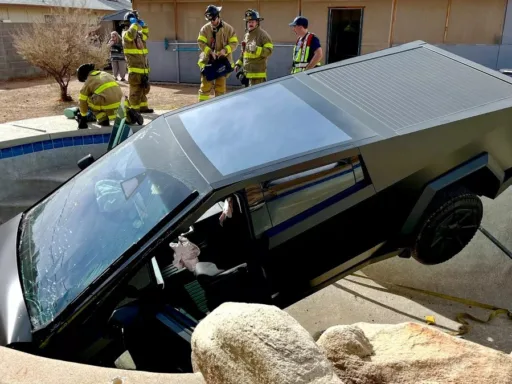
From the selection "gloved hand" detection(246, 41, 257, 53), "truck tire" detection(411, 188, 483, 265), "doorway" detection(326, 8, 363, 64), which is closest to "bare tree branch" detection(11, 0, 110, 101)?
"gloved hand" detection(246, 41, 257, 53)

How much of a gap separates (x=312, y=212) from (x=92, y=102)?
17.0ft

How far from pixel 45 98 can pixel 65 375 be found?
11143 mm

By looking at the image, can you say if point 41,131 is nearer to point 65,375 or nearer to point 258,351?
point 65,375

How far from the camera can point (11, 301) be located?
212cm

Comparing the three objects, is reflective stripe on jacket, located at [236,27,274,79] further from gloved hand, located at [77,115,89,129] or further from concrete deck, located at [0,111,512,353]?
concrete deck, located at [0,111,512,353]

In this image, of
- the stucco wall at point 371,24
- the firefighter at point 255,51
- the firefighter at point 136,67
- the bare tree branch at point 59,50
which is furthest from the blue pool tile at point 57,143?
the stucco wall at point 371,24

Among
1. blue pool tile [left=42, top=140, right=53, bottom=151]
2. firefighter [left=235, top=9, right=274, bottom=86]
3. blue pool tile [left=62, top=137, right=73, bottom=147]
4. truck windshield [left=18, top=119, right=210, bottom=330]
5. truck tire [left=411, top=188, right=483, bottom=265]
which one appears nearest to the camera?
truck windshield [left=18, top=119, right=210, bottom=330]

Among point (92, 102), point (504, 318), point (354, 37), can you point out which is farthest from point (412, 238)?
point (354, 37)

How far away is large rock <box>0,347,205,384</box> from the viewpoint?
1.43 meters

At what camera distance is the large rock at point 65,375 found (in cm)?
143

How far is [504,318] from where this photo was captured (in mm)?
3041

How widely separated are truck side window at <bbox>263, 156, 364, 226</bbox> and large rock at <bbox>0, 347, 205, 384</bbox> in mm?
1008

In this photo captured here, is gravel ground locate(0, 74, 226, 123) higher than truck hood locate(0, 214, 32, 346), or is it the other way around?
truck hood locate(0, 214, 32, 346)

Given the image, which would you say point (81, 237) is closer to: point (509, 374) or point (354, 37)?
point (509, 374)
